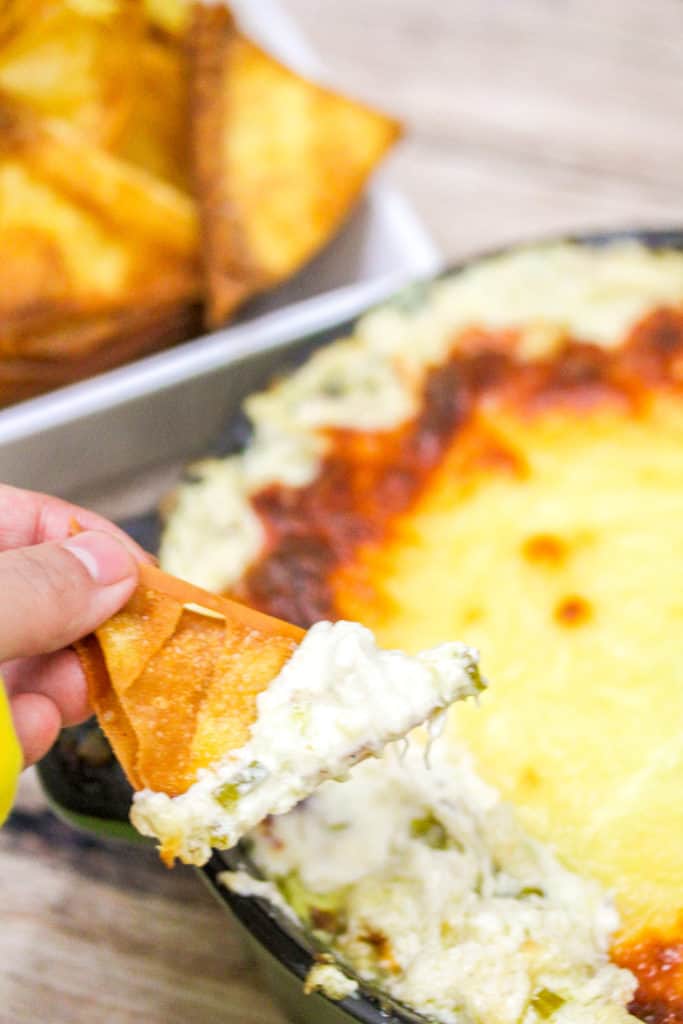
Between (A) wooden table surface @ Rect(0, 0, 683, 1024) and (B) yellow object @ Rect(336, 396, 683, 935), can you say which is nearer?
(B) yellow object @ Rect(336, 396, 683, 935)

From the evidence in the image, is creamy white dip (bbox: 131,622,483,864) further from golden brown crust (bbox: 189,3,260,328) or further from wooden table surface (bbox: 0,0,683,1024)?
golden brown crust (bbox: 189,3,260,328)

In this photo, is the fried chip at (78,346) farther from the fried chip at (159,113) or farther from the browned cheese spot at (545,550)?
the browned cheese spot at (545,550)

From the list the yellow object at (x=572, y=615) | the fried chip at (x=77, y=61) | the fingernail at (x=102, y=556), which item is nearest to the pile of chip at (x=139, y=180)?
the fried chip at (x=77, y=61)

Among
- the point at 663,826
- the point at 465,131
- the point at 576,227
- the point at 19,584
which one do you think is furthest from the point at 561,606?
the point at 465,131

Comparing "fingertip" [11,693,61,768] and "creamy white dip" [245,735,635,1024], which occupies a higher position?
"fingertip" [11,693,61,768]

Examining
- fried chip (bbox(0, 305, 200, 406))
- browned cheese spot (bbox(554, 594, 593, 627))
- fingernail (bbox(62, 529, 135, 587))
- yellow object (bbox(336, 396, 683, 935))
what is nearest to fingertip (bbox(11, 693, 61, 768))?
fingernail (bbox(62, 529, 135, 587))

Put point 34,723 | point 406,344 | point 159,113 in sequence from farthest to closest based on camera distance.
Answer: point 159,113 → point 406,344 → point 34,723

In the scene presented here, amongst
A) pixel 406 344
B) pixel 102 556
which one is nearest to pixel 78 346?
pixel 406 344

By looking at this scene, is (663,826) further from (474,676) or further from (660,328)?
(660,328)

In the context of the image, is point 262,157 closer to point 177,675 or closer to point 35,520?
point 35,520
